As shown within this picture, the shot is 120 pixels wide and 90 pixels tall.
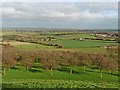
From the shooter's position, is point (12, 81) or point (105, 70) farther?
point (105, 70)

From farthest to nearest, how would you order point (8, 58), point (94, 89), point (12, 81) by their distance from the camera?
point (8, 58), point (12, 81), point (94, 89)

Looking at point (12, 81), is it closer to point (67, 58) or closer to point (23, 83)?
point (23, 83)

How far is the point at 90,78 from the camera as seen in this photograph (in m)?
32.3

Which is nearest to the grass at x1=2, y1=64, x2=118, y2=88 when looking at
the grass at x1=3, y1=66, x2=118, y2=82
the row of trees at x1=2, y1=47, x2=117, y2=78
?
the grass at x1=3, y1=66, x2=118, y2=82

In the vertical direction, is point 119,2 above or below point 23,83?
above

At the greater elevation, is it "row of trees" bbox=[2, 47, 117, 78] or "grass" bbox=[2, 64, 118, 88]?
"row of trees" bbox=[2, 47, 117, 78]

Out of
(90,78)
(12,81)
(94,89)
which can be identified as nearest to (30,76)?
(12,81)

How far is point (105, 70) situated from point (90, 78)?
5.60 m

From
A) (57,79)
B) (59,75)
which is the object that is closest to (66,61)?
→ (59,75)

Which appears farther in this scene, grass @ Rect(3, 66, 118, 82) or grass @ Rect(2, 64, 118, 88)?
grass @ Rect(3, 66, 118, 82)

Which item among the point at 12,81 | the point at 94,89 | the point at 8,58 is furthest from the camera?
the point at 8,58

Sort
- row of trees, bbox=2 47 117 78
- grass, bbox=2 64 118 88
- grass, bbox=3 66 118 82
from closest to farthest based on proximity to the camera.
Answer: grass, bbox=2 64 118 88, grass, bbox=3 66 118 82, row of trees, bbox=2 47 117 78

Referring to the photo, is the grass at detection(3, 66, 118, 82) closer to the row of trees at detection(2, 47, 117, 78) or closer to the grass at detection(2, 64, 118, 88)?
the grass at detection(2, 64, 118, 88)

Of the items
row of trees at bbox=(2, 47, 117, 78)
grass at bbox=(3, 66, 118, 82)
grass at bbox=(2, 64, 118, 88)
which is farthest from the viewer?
row of trees at bbox=(2, 47, 117, 78)
